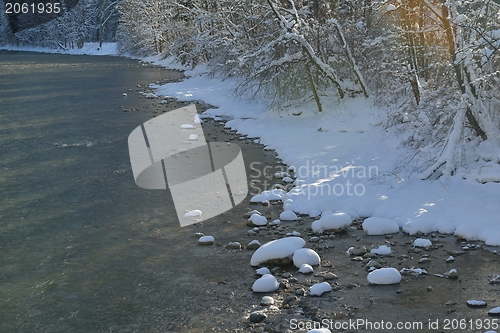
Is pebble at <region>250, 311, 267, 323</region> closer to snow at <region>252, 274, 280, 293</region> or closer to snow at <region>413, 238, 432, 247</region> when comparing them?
snow at <region>252, 274, 280, 293</region>

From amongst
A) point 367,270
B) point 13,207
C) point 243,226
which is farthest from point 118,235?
point 367,270

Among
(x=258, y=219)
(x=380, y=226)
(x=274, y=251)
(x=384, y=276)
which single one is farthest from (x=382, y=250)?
(x=258, y=219)

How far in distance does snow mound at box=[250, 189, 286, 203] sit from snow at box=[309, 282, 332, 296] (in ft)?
12.1

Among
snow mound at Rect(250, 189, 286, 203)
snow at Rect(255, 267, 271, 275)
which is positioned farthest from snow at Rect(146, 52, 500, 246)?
snow at Rect(255, 267, 271, 275)

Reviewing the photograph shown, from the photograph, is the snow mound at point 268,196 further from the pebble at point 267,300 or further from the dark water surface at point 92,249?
the pebble at point 267,300

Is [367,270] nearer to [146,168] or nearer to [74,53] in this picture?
[146,168]

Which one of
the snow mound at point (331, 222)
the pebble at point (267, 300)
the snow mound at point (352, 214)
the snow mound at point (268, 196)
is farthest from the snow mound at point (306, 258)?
the snow mound at point (268, 196)

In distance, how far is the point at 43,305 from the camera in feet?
21.5

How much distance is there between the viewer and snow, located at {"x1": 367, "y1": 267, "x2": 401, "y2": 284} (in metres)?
6.68

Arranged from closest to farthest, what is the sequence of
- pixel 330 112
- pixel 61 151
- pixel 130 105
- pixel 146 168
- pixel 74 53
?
pixel 146 168
pixel 61 151
pixel 330 112
pixel 130 105
pixel 74 53

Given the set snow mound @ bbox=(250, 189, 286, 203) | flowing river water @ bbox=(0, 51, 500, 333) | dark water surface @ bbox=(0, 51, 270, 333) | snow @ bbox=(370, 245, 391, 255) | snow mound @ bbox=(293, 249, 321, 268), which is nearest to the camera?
flowing river water @ bbox=(0, 51, 500, 333)

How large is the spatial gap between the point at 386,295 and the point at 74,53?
66.6 meters

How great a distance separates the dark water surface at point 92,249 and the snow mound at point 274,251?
1.13 ft

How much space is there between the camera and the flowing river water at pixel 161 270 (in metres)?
6.06
